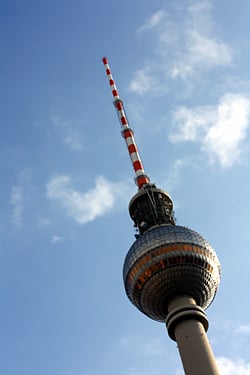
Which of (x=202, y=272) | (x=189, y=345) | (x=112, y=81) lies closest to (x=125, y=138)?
(x=112, y=81)

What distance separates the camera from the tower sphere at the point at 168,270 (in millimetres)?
52562

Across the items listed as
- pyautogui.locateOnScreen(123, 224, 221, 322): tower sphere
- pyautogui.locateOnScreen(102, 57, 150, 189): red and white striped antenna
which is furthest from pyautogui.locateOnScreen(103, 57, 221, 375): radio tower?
pyautogui.locateOnScreen(102, 57, 150, 189): red and white striped antenna

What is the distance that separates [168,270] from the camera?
52281mm

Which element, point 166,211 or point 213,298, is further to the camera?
point 166,211

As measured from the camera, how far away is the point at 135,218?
6512cm

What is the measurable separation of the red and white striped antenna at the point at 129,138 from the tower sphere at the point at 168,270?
1353 cm

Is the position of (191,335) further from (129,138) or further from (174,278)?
(129,138)

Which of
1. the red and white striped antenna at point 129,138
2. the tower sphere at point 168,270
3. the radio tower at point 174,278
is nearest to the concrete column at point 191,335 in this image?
the radio tower at point 174,278

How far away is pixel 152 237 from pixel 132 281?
5.75 metres

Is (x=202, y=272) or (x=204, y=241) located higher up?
(x=204, y=241)

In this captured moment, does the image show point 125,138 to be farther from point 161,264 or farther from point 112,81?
point 161,264

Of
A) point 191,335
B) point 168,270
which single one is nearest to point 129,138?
point 168,270

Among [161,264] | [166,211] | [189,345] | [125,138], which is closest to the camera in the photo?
[189,345]

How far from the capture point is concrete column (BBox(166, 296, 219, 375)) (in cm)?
4488
